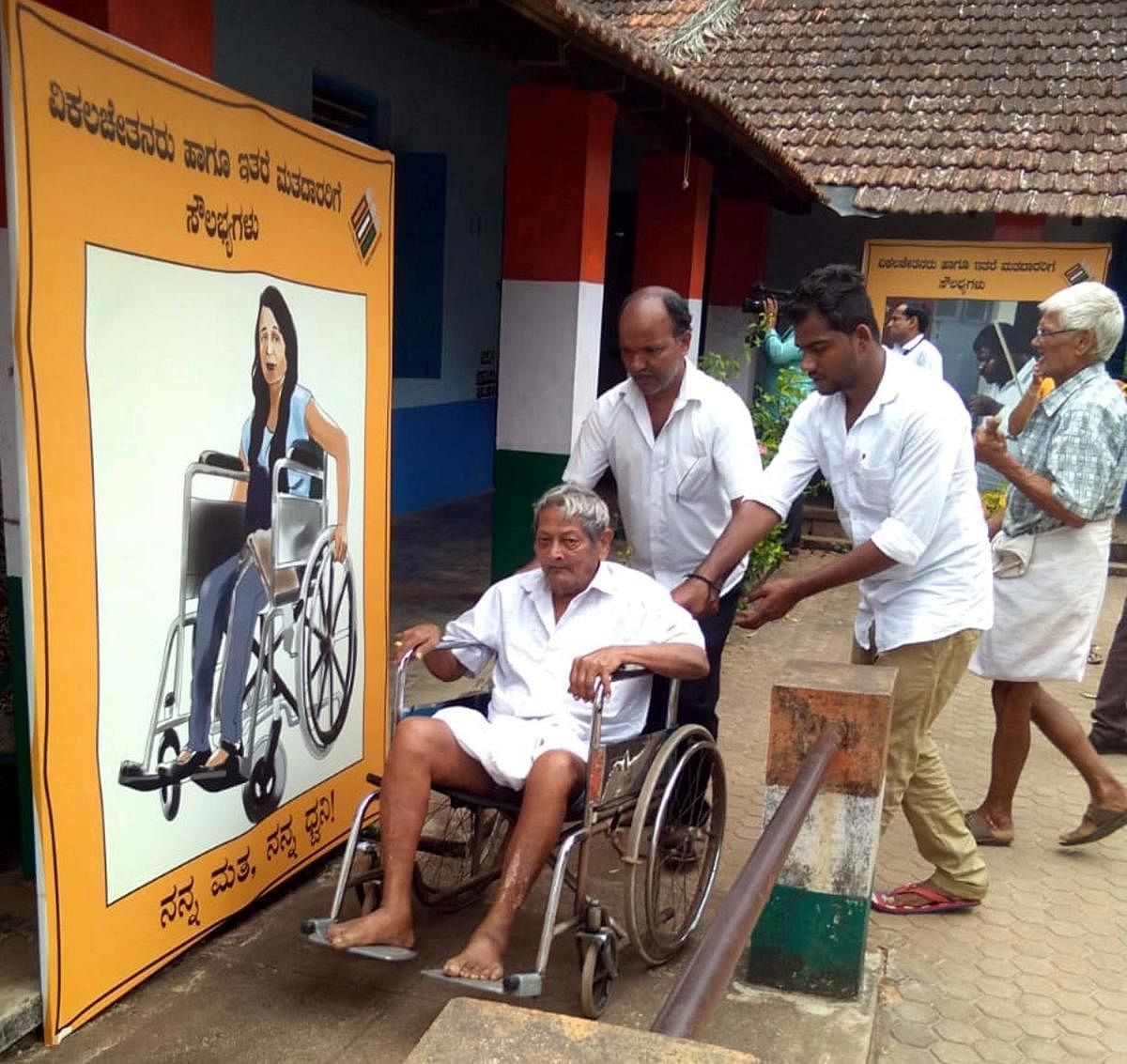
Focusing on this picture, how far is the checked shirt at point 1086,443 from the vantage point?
3.40 m

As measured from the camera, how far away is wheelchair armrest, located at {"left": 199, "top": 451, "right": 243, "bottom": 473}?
8.63 ft

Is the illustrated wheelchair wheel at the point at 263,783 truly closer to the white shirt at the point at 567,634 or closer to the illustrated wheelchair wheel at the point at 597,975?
the white shirt at the point at 567,634

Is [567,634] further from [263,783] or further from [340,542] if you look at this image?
[263,783]

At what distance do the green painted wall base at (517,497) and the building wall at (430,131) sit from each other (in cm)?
239

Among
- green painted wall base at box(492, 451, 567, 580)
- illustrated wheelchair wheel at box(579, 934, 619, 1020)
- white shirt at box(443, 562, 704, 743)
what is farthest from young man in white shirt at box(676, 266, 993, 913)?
green painted wall base at box(492, 451, 567, 580)

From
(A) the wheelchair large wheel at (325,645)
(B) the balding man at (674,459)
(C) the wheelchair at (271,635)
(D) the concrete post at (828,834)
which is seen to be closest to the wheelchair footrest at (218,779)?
(C) the wheelchair at (271,635)

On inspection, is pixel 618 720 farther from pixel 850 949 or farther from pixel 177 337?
pixel 177 337

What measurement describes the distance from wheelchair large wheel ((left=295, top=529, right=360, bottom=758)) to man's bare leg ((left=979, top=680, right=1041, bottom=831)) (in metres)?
2.09

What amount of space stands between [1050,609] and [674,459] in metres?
1.33

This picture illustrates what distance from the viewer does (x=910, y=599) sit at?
302cm

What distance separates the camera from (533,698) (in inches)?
112

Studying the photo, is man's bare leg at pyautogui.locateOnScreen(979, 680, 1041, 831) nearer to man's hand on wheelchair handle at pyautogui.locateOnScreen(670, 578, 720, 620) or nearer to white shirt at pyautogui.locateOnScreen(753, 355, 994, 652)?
white shirt at pyautogui.locateOnScreen(753, 355, 994, 652)

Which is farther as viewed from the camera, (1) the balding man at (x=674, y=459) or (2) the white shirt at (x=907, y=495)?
(1) the balding man at (x=674, y=459)

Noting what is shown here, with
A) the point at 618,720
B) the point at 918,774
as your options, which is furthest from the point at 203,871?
the point at 918,774
